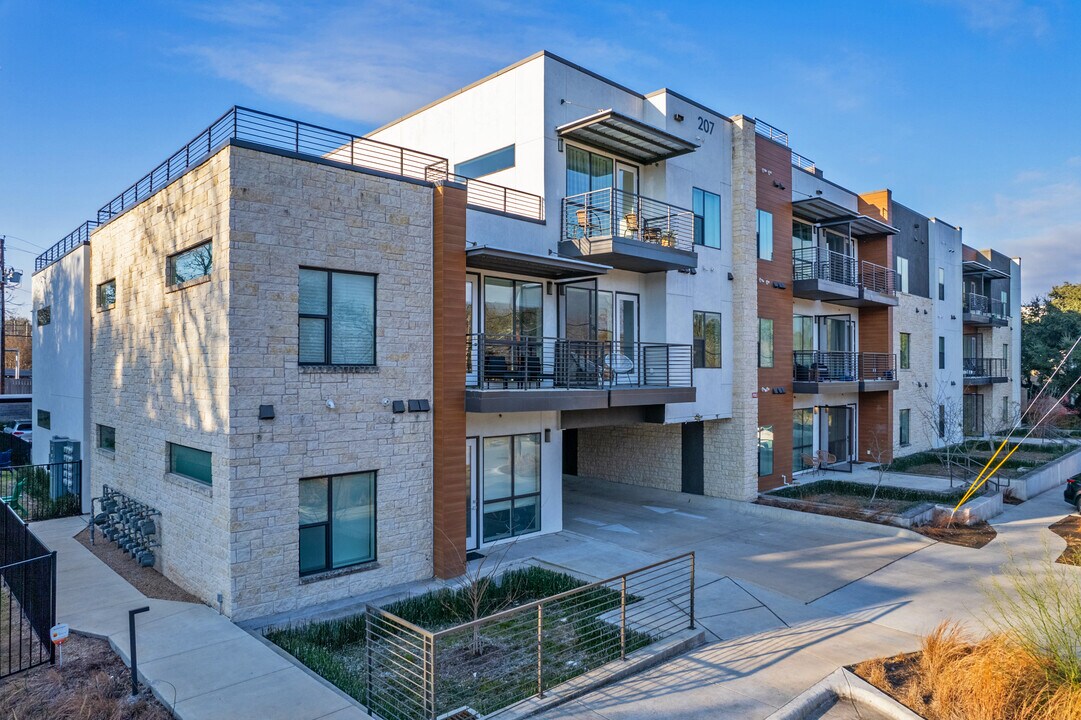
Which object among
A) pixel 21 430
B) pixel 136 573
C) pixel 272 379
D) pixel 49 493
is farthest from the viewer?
pixel 21 430

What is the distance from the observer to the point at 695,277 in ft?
57.6

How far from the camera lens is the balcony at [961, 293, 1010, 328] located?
34094 mm

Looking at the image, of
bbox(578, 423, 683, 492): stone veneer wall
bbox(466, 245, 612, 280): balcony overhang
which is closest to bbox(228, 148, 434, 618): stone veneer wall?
bbox(466, 245, 612, 280): balcony overhang

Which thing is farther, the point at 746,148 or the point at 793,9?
the point at 746,148

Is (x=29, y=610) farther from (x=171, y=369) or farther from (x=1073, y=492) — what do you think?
(x=1073, y=492)

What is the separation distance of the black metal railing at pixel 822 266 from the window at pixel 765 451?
18.1 feet

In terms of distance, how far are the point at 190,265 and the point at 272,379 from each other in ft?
9.79

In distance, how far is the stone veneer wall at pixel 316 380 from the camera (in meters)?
9.59

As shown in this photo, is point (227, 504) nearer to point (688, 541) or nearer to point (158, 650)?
point (158, 650)

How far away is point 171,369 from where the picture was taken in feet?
37.4

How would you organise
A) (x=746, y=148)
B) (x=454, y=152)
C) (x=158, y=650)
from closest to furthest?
(x=158, y=650) → (x=454, y=152) → (x=746, y=148)

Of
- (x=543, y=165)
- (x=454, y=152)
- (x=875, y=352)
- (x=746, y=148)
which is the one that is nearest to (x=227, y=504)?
(x=543, y=165)

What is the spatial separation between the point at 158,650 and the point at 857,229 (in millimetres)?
25425

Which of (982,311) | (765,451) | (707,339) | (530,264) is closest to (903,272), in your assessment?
(982,311)
